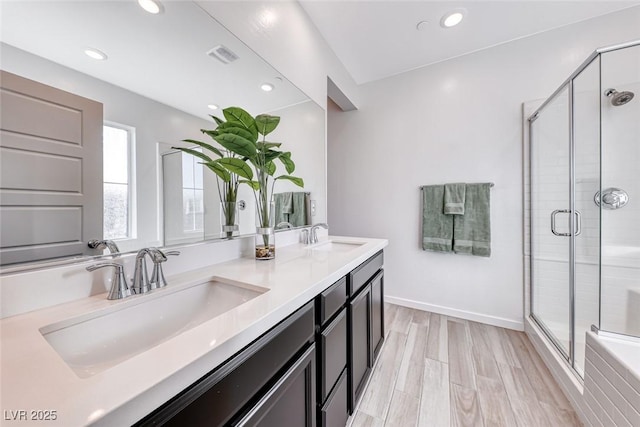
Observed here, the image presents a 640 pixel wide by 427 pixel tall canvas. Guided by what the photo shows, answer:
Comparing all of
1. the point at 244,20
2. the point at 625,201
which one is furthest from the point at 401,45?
the point at 625,201

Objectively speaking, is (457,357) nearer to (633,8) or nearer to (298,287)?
(298,287)

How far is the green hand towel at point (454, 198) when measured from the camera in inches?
89.0

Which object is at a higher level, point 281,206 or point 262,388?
point 281,206

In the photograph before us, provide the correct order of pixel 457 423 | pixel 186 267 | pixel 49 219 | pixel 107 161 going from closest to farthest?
pixel 49 219 → pixel 107 161 → pixel 186 267 → pixel 457 423

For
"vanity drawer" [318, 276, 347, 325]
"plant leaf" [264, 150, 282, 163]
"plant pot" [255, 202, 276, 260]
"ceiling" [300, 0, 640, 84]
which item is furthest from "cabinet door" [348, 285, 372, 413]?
"ceiling" [300, 0, 640, 84]

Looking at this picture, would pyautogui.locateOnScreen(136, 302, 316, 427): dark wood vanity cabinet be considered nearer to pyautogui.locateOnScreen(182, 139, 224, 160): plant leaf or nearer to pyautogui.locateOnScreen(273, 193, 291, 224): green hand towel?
pyautogui.locateOnScreen(182, 139, 224, 160): plant leaf

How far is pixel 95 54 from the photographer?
75 centimetres

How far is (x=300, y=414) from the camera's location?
2.58ft

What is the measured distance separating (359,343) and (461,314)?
1597 mm

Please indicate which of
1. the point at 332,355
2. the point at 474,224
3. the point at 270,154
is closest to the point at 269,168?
the point at 270,154

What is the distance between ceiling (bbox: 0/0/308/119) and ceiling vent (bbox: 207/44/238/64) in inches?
0.7

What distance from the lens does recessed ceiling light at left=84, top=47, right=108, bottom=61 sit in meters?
0.74

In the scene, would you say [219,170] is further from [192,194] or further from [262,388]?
[262,388]

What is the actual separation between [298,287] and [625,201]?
7.85 ft
